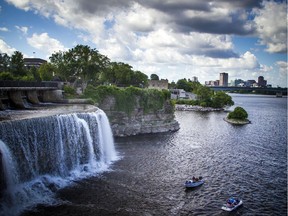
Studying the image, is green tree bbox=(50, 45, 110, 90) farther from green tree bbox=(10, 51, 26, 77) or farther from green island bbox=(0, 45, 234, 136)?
green tree bbox=(10, 51, 26, 77)

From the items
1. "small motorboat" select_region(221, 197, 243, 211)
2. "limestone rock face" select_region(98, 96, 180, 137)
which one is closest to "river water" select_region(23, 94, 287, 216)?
"small motorboat" select_region(221, 197, 243, 211)

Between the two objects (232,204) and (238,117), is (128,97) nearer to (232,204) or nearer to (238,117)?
(232,204)

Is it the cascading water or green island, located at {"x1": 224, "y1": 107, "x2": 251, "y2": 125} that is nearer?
the cascading water

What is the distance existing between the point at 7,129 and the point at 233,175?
30687 mm

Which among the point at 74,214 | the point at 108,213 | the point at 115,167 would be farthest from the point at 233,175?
the point at 74,214

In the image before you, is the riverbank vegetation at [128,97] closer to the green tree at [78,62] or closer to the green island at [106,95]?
the green island at [106,95]

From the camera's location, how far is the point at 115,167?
1513 inches

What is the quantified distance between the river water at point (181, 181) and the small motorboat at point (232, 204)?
20.6 inches

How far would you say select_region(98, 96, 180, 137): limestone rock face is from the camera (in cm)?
6188

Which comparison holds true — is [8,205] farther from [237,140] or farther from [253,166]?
[237,140]

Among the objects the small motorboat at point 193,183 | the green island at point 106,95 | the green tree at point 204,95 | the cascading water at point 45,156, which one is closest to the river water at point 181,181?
the small motorboat at point 193,183

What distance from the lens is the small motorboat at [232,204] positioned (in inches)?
1068

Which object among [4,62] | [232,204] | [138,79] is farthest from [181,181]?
[138,79]

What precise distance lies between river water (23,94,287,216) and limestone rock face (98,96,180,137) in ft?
14.9
